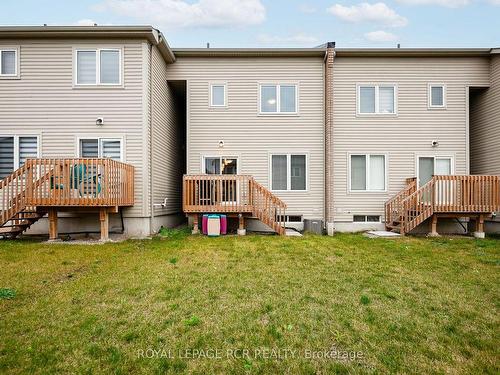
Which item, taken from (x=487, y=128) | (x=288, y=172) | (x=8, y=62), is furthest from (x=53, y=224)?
(x=487, y=128)

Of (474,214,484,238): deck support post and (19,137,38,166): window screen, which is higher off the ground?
(19,137,38,166): window screen

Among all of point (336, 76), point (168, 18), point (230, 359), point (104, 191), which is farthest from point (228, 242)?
point (168, 18)

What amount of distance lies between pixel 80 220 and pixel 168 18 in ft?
123

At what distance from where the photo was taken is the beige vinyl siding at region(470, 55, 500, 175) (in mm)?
11305

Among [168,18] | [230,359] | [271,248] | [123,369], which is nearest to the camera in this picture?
[123,369]

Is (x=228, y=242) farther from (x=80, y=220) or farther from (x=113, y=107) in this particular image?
(x=113, y=107)

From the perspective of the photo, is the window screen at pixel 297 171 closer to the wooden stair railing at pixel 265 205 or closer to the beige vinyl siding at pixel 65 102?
the wooden stair railing at pixel 265 205

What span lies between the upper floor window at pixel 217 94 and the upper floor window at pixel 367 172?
569 centimetres

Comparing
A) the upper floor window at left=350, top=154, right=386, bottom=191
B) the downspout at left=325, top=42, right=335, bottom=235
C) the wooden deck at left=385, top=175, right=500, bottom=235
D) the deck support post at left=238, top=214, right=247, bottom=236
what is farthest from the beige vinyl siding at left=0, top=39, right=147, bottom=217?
the wooden deck at left=385, top=175, right=500, bottom=235

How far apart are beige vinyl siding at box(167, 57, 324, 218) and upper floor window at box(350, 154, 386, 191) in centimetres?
145

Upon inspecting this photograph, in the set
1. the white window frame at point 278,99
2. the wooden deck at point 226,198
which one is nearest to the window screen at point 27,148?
the wooden deck at point 226,198

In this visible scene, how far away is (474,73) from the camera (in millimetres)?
11609

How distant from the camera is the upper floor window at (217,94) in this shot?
11.6 meters

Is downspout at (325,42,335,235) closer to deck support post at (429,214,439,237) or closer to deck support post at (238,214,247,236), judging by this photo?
deck support post at (238,214,247,236)
